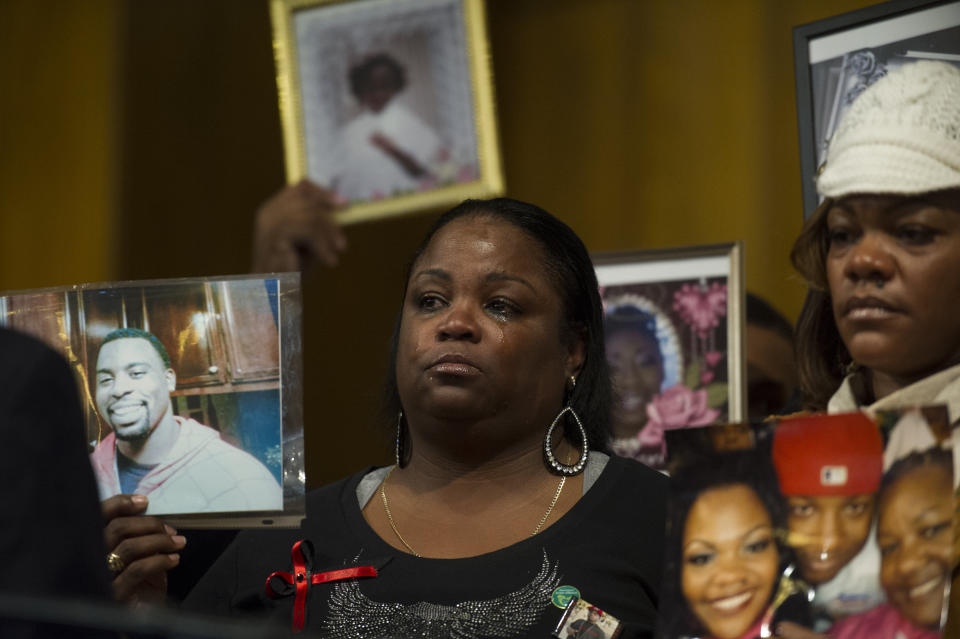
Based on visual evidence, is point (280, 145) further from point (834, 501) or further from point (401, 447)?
point (834, 501)

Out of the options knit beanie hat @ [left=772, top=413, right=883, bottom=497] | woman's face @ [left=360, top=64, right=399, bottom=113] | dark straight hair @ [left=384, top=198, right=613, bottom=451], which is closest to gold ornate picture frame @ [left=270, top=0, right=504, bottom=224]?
woman's face @ [left=360, top=64, right=399, bottom=113]

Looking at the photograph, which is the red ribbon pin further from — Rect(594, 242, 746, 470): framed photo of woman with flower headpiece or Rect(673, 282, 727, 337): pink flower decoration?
Rect(673, 282, 727, 337): pink flower decoration

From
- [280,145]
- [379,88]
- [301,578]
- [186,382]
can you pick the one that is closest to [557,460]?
[301,578]

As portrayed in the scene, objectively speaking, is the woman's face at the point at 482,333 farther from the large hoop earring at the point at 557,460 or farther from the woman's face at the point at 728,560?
the woman's face at the point at 728,560

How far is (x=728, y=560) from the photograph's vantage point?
1.49m

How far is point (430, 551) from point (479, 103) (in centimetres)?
173

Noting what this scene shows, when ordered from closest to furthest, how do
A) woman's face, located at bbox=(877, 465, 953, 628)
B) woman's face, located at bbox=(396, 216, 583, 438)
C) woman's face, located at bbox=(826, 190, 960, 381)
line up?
woman's face, located at bbox=(877, 465, 953, 628), woman's face, located at bbox=(826, 190, 960, 381), woman's face, located at bbox=(396, 216, 583, 438)

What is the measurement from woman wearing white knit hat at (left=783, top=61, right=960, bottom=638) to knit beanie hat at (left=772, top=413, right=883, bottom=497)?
210mm

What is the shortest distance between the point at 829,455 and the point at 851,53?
0.92m

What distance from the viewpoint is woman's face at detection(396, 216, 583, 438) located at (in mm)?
2021

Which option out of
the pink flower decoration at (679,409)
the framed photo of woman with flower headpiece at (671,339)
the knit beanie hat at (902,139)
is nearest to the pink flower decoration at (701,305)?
the framed photo of woman with flower headpiece at (671,339)

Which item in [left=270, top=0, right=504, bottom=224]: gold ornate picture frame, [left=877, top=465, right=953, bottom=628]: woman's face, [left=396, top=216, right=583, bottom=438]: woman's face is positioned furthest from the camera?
[left=270, top=0, right=504, bottom=224]: gold ornate picture frame

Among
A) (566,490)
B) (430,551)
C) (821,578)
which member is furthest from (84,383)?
(821,578)

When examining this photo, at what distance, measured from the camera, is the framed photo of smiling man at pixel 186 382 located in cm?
190
